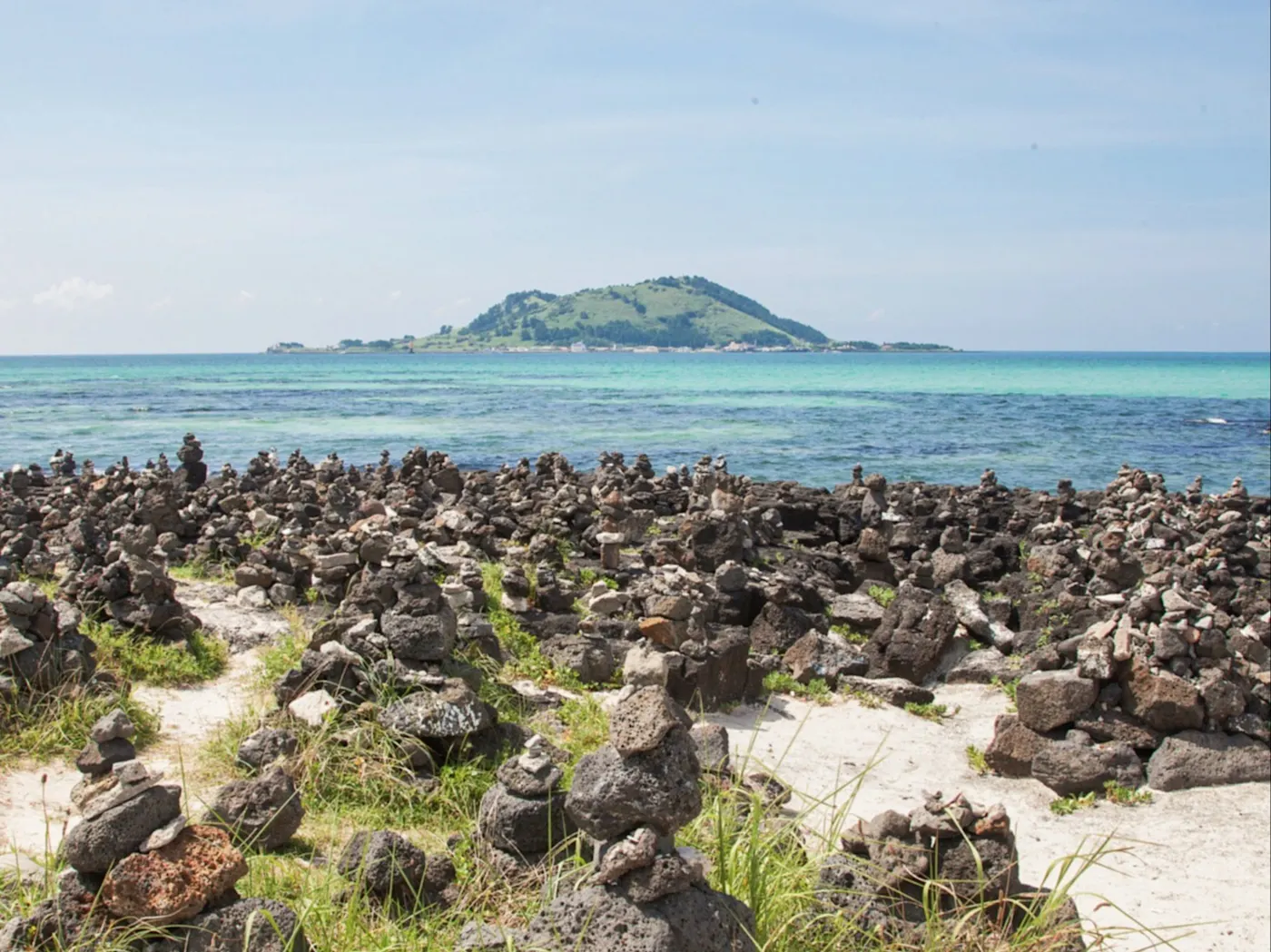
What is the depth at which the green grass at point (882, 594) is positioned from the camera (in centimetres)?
1619

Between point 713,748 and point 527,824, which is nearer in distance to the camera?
point 527,824

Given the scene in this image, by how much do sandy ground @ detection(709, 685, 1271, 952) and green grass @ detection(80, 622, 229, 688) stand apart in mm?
5201

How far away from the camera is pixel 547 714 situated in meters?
10.1

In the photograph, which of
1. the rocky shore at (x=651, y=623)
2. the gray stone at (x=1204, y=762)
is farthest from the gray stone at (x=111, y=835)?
the gray stone at (x=1204, y=762)

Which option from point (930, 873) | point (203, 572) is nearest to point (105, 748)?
point (930, 873)

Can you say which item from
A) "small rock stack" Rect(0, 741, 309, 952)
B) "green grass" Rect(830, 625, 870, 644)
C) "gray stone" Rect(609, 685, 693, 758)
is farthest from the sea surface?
"small rock stack" Rect(0, 741, 309, 952)

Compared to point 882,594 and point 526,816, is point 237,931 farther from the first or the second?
point 882,594

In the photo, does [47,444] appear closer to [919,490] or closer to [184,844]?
[919,490]

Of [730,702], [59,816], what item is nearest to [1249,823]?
[730,702]

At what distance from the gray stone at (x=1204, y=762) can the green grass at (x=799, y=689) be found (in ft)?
11.0

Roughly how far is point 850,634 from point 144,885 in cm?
1092

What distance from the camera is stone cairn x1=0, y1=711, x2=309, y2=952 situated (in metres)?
4.58

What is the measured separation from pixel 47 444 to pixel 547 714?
39.9 m

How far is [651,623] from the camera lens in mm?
11539
